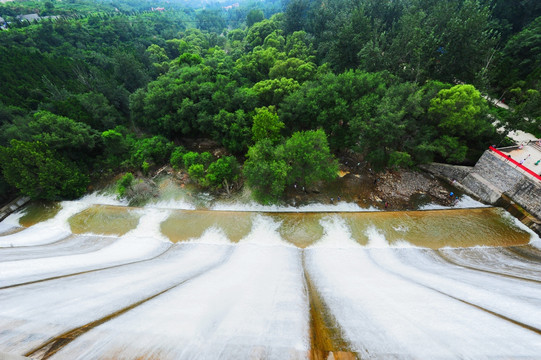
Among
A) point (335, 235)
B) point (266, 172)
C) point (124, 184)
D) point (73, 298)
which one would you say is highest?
point (266, 172)

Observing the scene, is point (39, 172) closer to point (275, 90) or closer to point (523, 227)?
point (275, 90)

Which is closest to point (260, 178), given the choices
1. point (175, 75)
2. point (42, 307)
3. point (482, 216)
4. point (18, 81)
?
point (42, 307)

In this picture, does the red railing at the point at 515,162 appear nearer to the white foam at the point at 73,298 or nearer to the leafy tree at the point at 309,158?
the leafy tree at the point at 309,158

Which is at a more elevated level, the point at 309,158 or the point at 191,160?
the point at 309,158

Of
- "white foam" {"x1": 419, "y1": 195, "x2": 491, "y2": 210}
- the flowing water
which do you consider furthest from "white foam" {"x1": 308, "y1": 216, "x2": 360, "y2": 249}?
"white foam" {"x1": 419, "y1": 195, "x2": 491, "y2": 210}

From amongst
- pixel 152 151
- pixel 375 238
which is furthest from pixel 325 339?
pixel 152 151

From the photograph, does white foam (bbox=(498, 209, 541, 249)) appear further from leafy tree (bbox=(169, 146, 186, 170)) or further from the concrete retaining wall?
the concrete retaining wall
